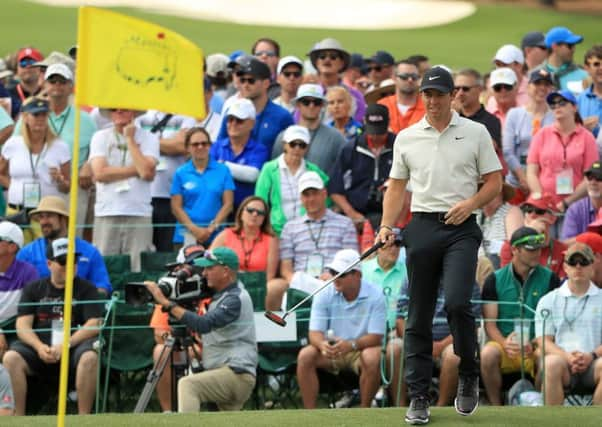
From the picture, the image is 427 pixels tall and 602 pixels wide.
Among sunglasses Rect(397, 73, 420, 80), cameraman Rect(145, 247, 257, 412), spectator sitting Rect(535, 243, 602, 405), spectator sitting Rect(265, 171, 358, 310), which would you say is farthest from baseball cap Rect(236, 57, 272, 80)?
spectator sitting Rect(535, 243, 602, 405)

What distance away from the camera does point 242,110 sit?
43.8ft

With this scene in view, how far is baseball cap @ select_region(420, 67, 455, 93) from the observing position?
8375 millimetres

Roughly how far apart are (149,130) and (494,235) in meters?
3.62

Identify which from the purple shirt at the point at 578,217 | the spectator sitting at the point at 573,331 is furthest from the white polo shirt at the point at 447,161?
the purple shirt at the point at 578,217

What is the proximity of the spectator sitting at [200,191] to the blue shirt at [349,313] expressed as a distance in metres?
1.99

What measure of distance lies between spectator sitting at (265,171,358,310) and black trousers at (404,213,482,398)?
137 inches

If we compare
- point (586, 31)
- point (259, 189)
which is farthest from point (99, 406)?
point (586, 31)

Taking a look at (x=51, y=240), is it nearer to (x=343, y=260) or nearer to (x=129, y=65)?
(x=343, y=260)

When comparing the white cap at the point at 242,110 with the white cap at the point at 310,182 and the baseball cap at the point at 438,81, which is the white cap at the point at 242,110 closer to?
the white cap at the point at 310,182

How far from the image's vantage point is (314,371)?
11211mm

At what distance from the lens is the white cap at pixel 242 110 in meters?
13.3

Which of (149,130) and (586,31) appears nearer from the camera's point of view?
(149,130)

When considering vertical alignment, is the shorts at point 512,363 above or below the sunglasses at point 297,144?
below

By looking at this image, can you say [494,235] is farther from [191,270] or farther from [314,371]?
[191,270]
